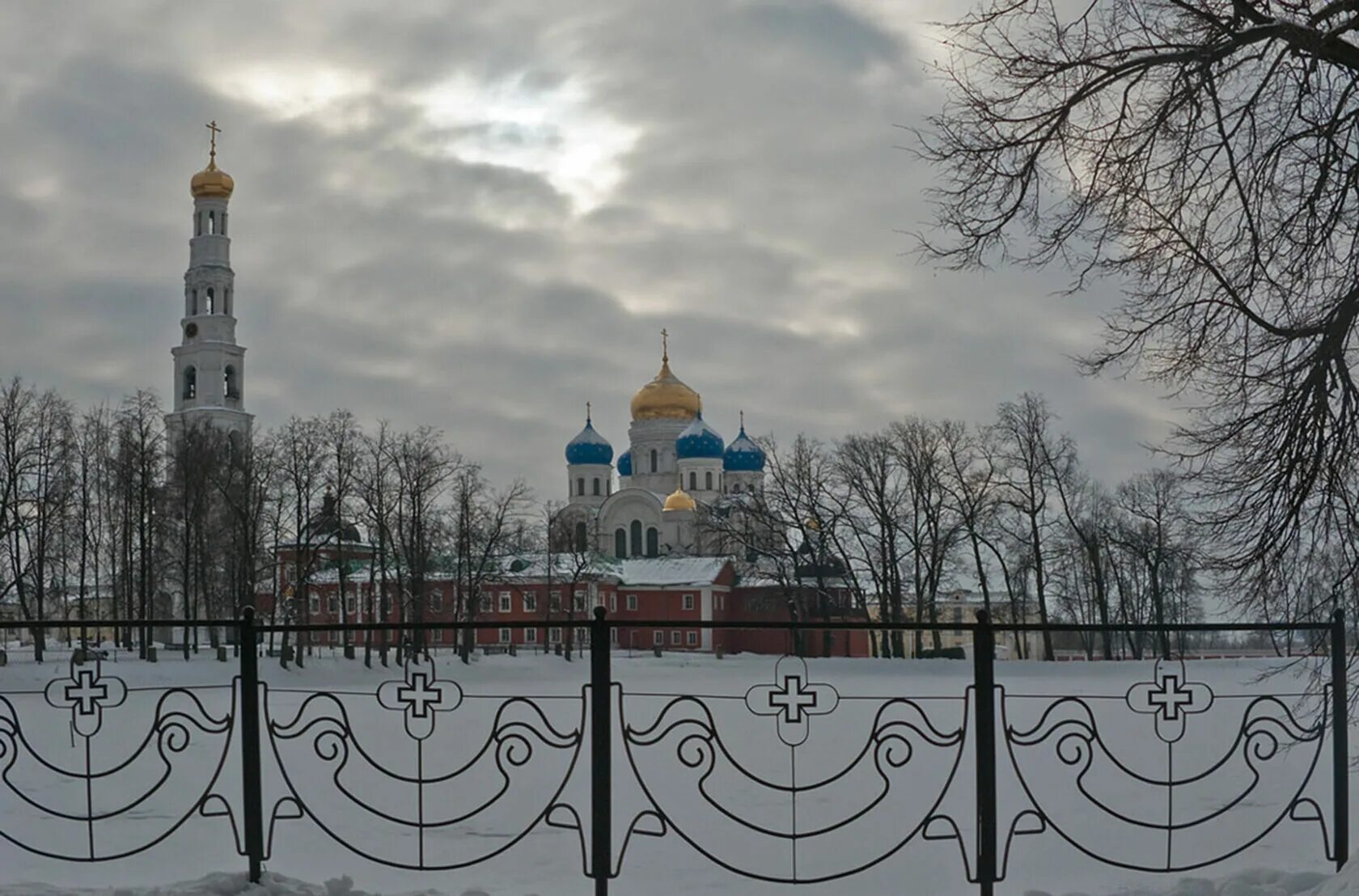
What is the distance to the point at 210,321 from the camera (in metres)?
52.4

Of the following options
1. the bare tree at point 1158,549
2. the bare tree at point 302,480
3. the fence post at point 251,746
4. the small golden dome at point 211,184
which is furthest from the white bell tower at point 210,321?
the fence post at point 251,746

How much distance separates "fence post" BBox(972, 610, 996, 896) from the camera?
19.0ft

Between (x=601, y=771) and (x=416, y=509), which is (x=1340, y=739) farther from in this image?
(x=416, y=509)

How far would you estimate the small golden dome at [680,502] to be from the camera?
63.8 meters

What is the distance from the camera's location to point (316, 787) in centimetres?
1112

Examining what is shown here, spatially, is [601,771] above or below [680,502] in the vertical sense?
below

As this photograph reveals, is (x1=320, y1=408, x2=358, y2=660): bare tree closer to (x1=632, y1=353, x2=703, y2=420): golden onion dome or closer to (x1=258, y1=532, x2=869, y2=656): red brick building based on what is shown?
(x1=258, y1=532, x2=869, y2=656): red brick building

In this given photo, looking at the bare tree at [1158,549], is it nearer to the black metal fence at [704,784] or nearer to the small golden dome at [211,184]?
the black metal fence at [704,784]

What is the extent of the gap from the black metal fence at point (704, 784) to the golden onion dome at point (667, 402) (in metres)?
50.8

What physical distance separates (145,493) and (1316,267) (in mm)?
31590

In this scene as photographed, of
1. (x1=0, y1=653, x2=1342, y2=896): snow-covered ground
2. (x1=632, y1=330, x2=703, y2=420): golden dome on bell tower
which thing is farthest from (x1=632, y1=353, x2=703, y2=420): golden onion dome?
(x1=0, y1=653, x2=1342, y2=896): snow-covered ground

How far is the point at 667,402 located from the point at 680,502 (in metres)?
5.76

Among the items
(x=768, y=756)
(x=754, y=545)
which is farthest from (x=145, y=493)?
(x=768, y=756)

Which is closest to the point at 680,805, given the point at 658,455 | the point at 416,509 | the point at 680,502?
the point at 416,509
